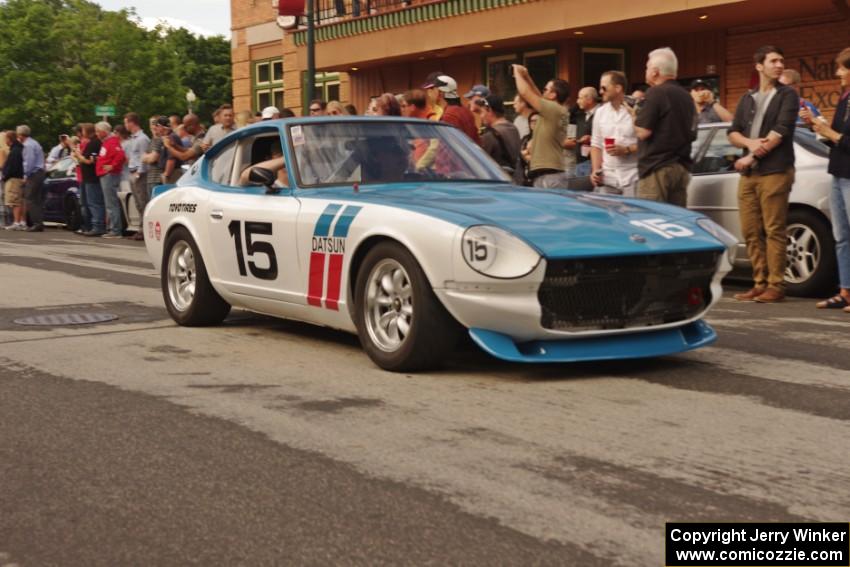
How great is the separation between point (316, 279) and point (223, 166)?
1816 millimetres

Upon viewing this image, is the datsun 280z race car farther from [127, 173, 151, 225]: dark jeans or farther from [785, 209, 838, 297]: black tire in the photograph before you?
[127, 173, 151, 225]: dark jeans

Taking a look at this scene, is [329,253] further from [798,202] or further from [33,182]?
[33,182]

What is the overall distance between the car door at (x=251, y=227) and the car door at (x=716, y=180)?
14.9ft

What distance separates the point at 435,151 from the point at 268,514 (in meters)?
4.11

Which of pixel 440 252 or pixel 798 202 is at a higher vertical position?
pixel 798 202

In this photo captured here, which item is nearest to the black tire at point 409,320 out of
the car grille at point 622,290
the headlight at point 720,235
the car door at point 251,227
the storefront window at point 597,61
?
the car grille at point 622,290

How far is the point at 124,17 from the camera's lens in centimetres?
7850

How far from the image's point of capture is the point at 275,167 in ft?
25.5

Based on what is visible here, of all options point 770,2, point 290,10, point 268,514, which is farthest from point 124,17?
point 268,514

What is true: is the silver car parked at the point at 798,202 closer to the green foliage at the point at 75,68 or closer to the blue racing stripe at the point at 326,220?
the blue racing stripe at the point at 326,220

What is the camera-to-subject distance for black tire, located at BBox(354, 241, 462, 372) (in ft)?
20.2

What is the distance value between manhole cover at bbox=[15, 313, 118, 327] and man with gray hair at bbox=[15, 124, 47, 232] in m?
14.6

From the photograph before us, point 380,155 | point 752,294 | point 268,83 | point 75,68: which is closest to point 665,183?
point 752,294

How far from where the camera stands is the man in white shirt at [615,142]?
34.5 feet
